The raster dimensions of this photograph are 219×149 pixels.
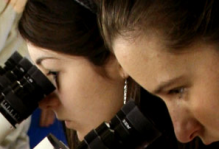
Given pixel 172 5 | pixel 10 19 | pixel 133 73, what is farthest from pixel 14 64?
pixel 172 5

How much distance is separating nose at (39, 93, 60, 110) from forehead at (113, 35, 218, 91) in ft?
1.54

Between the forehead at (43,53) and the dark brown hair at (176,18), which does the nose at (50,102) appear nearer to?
the forehead at (43,53)

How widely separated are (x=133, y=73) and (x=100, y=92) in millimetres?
387

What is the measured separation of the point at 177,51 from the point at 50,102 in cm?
61

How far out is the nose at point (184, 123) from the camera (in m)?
0.72

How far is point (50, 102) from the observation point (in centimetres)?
117

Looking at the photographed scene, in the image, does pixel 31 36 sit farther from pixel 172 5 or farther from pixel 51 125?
pixel 51 125

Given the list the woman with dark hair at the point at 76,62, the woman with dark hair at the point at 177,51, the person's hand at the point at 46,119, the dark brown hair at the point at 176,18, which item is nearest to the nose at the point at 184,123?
the woman with dark hair at the point at 177,51

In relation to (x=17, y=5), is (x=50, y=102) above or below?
below

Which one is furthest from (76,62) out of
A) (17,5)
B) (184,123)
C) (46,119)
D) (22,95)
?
(46,119)

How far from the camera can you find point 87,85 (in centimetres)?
109

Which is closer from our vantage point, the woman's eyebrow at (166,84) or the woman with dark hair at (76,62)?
the woman's eyebrow at (166,84)

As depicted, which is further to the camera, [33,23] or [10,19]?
[10,19]

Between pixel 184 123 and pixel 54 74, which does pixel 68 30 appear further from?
pixel 184 123
